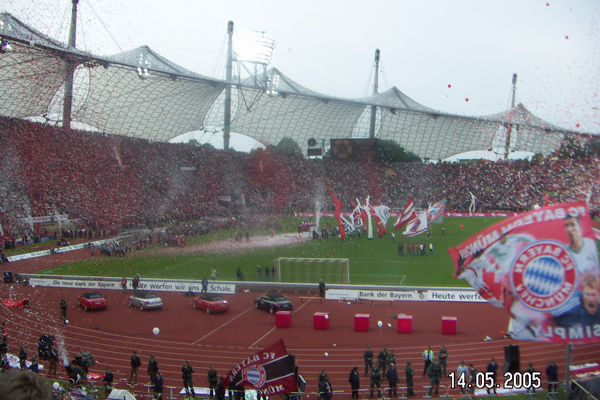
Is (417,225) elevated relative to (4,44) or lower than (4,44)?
lower

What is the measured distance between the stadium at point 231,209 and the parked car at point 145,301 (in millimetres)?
290

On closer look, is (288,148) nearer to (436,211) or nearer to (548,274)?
(436,211)

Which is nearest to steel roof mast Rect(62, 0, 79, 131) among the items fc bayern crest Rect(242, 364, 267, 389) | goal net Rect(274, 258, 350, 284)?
goal net Rect(274, 258, 350, 284)

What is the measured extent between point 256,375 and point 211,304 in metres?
12.4

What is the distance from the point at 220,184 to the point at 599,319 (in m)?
48.4

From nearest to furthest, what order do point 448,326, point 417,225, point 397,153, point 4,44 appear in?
1. point 448,326
2. point 4,44
3. point 417,225
4. point 397,153

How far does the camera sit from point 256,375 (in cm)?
836

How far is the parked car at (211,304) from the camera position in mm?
20250

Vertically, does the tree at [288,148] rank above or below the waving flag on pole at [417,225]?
above

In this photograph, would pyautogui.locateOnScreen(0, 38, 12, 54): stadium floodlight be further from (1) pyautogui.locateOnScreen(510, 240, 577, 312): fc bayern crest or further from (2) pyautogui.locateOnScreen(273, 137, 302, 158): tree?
(2) pyautogui.locateOnScreen(273, 137, 302, 158): tree

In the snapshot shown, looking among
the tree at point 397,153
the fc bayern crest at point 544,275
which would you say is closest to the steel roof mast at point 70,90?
the fc bayern crest at point 544,275
